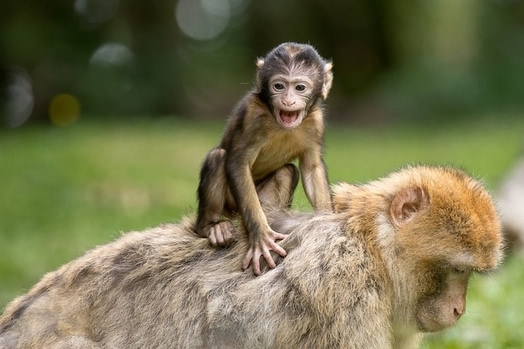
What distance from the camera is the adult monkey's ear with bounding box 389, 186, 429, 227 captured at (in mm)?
5305

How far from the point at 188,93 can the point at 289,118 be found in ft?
65.9

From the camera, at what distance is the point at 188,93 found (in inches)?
1016

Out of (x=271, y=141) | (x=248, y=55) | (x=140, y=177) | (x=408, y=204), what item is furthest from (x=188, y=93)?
(x=408, y=204)

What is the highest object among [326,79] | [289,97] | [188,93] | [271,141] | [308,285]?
[188,93]

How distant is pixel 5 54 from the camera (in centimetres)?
2362

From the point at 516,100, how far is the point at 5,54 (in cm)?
1247

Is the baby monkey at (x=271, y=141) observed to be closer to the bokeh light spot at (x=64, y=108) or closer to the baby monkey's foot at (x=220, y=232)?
the baby monkey's foot at (x=220, y=232)

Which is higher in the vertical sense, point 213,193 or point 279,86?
point 279,86

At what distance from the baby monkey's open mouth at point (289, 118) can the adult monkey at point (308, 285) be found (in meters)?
0.55

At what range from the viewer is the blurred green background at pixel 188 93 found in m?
14.7

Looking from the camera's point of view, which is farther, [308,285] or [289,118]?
[289,118]

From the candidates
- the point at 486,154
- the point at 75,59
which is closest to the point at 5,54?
the point at 75,59

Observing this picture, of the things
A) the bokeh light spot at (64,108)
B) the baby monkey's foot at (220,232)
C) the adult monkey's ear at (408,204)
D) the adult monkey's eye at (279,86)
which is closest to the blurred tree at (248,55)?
the bokeh light spot at (64,108)

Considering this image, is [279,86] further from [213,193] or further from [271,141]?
[213,193]
